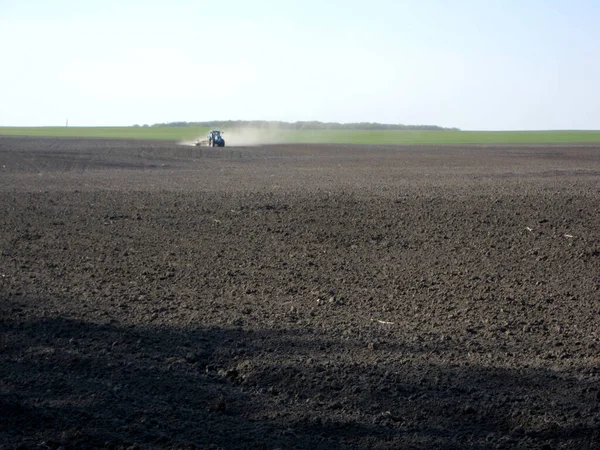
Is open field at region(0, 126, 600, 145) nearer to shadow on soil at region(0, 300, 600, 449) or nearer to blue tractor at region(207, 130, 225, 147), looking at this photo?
blue tractor at region(207, 130, 225, 147)

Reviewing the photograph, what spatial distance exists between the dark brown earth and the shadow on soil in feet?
0.06

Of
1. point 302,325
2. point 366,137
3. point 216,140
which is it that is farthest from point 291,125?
point 302,325

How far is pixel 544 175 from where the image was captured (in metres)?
29.4

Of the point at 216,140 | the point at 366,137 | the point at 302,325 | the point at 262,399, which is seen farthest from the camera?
the point at 366,137

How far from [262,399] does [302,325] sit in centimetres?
227

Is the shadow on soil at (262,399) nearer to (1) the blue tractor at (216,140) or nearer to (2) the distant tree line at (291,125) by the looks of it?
(1) the blue tractor at (216,140)

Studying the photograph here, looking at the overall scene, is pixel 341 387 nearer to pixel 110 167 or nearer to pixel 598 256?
pixel 598 256

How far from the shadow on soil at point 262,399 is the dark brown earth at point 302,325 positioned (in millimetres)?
20

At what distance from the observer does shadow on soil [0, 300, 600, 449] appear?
553cm

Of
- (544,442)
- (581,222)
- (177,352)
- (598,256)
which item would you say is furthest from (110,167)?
(544,442)

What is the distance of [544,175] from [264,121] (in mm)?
99710

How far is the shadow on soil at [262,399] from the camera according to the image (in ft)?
18.1

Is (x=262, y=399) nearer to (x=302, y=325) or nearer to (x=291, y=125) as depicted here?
(x=302, y=325)

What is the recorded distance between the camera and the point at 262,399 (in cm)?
628
